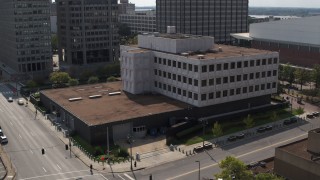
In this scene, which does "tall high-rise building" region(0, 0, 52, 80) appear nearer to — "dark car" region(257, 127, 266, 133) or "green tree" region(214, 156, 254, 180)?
"dark car" region(257, 127, 266, 133)

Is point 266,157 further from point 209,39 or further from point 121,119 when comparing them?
point 209,39

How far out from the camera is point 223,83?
102 metres

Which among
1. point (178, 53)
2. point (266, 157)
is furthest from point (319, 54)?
point (266, 157)

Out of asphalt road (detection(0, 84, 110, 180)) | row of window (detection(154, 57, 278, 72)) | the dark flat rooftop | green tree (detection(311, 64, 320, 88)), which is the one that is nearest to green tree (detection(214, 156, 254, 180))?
asphalt road (detection(0, 84, 110, 180))

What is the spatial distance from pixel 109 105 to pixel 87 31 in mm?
89379

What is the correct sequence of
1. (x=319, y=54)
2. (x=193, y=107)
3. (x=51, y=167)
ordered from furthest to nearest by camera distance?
1. (x=319, y=54)
2. (x=193, y=107)
3. (x=51, y=167)

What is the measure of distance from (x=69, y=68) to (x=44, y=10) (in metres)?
25.7

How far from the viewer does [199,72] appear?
97.5 meters

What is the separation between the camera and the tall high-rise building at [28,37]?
166125 mm

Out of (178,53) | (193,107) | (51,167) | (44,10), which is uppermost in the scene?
(44,10)

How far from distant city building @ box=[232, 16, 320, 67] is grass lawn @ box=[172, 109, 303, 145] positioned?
6336 centimetres

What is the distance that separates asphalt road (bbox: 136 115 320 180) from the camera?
73.3m

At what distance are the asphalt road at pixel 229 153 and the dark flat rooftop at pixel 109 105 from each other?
18806mm

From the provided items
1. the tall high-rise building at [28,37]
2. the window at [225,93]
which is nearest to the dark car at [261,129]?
the window at [225,93]
